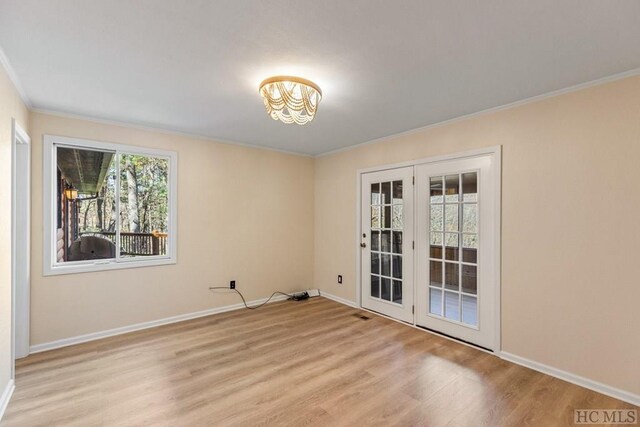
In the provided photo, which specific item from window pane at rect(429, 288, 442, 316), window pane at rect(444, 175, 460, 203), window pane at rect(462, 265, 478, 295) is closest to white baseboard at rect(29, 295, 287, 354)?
window pane at rect(429, 288, 442, 316)

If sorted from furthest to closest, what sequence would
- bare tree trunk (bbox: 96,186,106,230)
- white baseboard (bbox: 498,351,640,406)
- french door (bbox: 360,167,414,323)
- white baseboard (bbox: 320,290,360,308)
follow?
white baseboard (bbox: 320,290,360,308)
french door (bbox: 360,167,414,323)
bare tree trunk (bbox: 96,186,106,230)
white baseboard (bbox: 498,351,640,406)

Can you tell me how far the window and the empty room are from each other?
23 millimetres

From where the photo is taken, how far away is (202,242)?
154 inches

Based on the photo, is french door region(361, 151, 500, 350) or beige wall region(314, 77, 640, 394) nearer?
beige wall region(314, 77, 640, 394)

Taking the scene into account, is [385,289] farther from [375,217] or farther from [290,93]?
[290,93]

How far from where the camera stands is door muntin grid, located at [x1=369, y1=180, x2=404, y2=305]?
3.79 meters

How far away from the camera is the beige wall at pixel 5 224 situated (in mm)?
2008

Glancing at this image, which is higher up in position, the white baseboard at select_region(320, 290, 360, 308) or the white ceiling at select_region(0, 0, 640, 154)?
the white ceiling at select_region(0, 0, 640, 154)

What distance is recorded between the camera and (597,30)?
65.4 inches

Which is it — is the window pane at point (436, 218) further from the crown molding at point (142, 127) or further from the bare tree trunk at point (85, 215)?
the bare tree trunk at point (85, 215)

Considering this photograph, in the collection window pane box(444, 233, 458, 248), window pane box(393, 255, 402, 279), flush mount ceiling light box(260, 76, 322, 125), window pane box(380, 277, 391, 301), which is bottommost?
window pane box(380, 277, 391, 301)

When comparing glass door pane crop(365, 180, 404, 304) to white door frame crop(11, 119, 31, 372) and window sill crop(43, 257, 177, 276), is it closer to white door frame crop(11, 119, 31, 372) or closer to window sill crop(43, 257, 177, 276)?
window sill crop(43, 257, 177, 276)

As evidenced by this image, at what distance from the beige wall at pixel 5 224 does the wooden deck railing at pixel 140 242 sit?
3.82 ft

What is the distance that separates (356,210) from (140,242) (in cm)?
281
